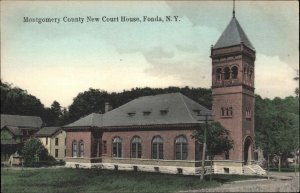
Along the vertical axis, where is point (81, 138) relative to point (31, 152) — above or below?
above

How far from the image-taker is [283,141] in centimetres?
4659

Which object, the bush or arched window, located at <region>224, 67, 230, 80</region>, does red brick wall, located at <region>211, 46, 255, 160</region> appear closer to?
arched window, located at <region>224, 67, 230, 80</region>

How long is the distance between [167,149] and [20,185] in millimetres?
17170

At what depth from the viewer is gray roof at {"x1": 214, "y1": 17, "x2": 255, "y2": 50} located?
128ft

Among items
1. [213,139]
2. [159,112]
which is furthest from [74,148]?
[213,139]

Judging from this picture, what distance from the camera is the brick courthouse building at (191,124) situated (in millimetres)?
38500

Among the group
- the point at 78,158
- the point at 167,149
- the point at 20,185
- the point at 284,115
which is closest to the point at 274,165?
the point at 284,115

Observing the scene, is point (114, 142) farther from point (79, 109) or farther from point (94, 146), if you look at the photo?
point (79, 109)

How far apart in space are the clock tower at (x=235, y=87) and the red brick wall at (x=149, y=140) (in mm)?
3295

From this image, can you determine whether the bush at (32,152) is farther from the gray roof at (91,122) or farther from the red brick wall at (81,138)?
the gray roof at (91,122)

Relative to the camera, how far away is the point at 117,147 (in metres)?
45.4

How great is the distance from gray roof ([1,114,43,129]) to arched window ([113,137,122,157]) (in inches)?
646

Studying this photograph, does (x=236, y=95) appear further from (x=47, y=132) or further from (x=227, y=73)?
(x=47, y=132)

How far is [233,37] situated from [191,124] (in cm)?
910
